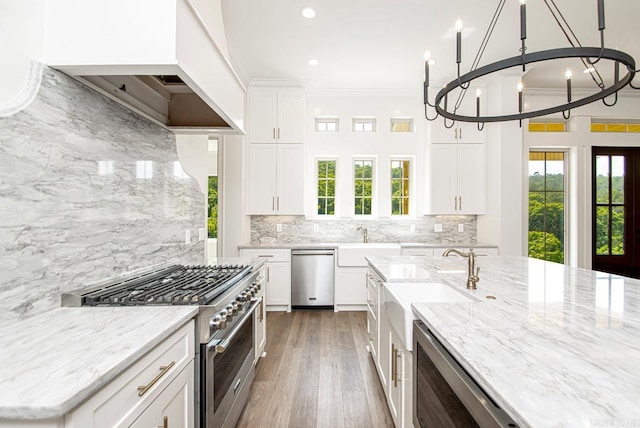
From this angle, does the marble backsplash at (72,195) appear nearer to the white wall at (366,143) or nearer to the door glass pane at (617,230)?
the white wall at (366,143)

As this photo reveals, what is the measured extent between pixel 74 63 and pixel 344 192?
12.5ft

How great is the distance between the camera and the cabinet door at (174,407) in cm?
98

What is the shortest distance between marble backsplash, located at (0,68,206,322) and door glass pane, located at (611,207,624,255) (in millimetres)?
6126

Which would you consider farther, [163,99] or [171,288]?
[163,99]

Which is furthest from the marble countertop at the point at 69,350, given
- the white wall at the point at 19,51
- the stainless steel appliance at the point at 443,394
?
the stainless steel appliance at the point at 443,394

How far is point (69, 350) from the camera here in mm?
872

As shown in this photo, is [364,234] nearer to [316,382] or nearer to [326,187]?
[326,187]

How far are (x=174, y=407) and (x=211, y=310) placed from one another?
Result: 366 mm

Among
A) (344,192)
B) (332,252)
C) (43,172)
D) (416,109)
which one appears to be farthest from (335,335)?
(416,109)

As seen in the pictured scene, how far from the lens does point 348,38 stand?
3252 mm

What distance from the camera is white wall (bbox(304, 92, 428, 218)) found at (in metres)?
4.66

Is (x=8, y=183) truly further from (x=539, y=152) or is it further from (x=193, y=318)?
(x=539, y=152)

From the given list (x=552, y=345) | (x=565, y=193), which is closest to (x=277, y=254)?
(x=552, y=345)

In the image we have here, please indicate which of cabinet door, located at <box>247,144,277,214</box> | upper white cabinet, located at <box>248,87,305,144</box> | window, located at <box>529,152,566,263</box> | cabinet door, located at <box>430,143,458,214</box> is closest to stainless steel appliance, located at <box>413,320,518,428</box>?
cabinet door, located at <box>247,144,277,214</box>
